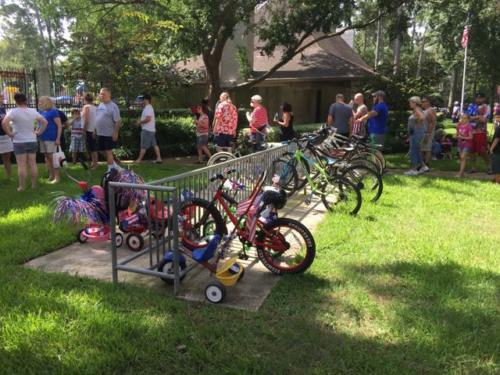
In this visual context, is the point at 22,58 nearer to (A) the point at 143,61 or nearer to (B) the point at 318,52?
(B) the point at 318,52

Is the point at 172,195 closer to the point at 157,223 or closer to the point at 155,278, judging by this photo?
the point at 157,223

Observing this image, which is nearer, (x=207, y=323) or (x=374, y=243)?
(x=207, y=323)

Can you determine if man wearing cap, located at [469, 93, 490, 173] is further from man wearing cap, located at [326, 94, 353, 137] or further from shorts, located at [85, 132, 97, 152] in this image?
shorts, located at [85, 132, 97, 152]

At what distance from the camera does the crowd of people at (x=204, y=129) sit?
8258 mm

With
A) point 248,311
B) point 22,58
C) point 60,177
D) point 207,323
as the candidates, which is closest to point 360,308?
point 248,311

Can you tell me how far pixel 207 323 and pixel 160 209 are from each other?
1.29 metres

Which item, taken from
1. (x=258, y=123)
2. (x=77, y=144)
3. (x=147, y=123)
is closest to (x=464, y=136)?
(x=258, y=123)

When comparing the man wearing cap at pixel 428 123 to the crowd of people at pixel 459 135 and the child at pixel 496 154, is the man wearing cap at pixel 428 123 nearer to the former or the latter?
the crowd of people at pixel 459 135

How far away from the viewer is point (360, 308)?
4.08m

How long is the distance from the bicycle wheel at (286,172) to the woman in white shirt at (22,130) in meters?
4.17

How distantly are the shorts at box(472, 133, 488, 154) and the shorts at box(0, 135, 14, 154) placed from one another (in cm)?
975

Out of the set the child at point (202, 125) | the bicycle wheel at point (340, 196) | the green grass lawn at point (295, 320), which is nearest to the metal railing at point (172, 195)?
the green grass lawn at point (295, 320)

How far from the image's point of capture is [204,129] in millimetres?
11820

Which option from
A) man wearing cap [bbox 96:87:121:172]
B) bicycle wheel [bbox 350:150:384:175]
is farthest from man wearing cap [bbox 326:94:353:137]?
man wearing cap [bbox 96:87:121:172]
